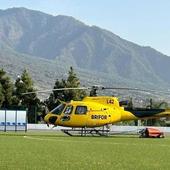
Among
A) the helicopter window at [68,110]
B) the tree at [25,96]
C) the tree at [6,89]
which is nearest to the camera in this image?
the helicopter window at [68,110]

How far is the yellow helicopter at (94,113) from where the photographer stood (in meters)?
42.6

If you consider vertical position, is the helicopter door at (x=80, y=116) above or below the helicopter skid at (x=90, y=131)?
above

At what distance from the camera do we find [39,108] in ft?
275

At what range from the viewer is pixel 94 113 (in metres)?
43.2

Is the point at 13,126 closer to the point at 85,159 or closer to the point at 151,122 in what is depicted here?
the point at 151,122

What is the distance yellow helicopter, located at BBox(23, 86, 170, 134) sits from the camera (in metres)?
42.6

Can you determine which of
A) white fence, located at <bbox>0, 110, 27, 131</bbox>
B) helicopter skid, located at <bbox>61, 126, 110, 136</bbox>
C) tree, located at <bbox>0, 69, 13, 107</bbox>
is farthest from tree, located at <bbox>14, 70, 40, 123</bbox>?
helicopter skid, located at <bbox>61, 126, 110, 136</bbox>

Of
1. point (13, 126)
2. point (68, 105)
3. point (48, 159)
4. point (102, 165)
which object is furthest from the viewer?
point (13, 126)

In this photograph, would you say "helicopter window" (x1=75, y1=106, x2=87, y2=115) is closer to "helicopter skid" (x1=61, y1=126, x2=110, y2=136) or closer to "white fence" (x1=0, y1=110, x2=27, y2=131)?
"helicopter skid" (x1=61, y1=126, x2=110, y2=136)

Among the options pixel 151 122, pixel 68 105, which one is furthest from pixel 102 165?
pixel 151 122

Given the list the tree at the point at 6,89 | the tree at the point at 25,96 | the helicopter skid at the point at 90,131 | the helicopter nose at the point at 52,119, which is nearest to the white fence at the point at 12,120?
the helicopter skid at the point at 90,131

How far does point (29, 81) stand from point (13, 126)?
2785 cm

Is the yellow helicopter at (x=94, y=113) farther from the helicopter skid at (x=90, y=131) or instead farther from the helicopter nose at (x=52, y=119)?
the helicopter skid at (x=90, y=131)

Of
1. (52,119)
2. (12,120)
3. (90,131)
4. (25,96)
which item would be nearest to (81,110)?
(90,131)
